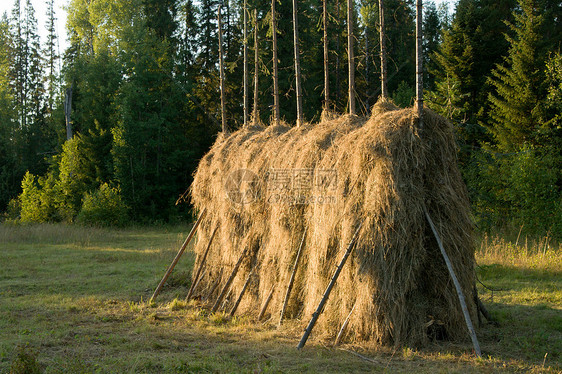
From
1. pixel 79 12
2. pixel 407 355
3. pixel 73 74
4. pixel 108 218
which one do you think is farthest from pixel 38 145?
pixel 407 355

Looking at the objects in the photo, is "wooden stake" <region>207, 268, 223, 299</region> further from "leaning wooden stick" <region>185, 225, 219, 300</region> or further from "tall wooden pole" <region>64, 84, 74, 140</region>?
"tall wooden pole" <region>64, 84, 74, 140</region>

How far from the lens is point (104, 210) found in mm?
23812

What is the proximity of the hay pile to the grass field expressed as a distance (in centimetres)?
45

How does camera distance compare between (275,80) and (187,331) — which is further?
(275,80)

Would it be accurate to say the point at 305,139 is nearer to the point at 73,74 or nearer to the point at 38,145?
the point at 73,74

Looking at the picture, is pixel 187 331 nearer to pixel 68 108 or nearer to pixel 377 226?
pixel 377 226

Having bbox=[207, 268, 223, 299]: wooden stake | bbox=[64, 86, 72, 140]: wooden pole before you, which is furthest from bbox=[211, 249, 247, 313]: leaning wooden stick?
bbox=[64, 86, 72, 140]: wooden pole

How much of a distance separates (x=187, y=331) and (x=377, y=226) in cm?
364

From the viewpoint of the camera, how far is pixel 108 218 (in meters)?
24.0

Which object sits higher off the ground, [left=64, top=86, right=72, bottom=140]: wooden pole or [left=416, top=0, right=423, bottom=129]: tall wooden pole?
[left=64, top=86, right=72, bottom=140]: wooden pole

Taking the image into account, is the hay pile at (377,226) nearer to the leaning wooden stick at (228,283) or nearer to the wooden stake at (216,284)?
the leaning wooden stick at (228,283)

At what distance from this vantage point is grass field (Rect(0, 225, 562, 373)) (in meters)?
5.44

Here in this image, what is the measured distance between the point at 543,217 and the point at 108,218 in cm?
1993

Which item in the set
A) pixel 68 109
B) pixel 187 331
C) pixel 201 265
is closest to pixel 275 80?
pixel 201 265
